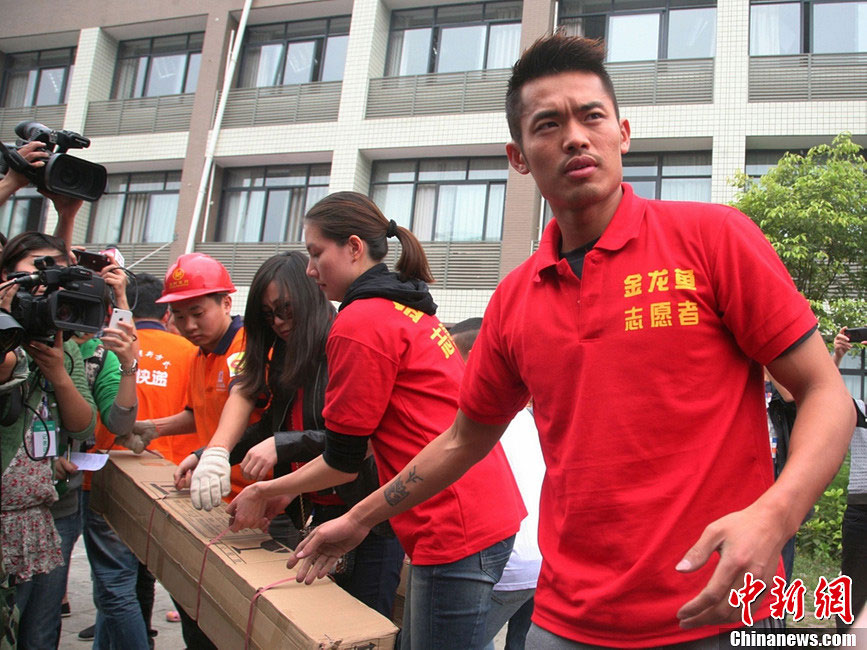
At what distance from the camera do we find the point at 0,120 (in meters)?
18.5

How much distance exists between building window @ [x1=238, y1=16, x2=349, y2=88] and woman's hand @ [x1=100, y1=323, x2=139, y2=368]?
13.1 m

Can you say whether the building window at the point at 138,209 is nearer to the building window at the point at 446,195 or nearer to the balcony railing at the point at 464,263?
the balcony railing at the point at 464,263

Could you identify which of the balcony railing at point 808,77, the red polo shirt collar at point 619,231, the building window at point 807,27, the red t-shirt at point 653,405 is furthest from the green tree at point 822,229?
the red t-shirt at point 653,405

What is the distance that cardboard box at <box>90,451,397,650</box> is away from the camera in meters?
1.95

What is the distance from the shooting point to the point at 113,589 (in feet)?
11.8

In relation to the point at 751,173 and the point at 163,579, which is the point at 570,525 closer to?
the point at 163,579

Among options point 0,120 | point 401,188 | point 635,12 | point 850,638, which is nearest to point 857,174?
point 635,12

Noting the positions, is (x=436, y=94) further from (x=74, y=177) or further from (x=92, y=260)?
(x=74, y=177)

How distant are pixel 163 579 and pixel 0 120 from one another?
62.8 feet

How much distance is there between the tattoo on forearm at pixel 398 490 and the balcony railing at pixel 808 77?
41.8 ft


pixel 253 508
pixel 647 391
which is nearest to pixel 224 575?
pixel 253 508

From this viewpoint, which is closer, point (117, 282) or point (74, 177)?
point (74, 177)

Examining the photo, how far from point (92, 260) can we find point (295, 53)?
13927 millimetres

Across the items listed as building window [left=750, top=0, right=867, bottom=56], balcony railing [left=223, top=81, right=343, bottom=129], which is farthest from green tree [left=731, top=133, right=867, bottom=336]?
balcony railing [left=223, top=81, right=343, bottom=129]
